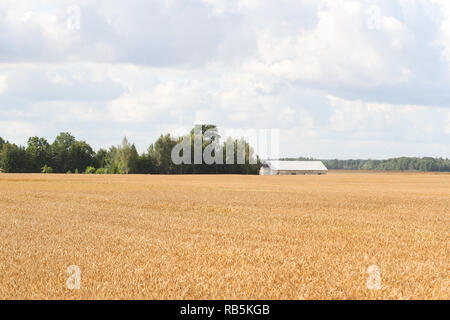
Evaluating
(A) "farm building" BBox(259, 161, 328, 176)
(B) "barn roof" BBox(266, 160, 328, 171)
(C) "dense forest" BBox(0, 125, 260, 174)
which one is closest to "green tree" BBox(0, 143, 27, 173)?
(C) "dense forest" BBox(0, 125, 260, 174)

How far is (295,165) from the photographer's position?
6058 inches

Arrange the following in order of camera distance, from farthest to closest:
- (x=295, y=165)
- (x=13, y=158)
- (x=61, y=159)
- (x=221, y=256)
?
1. (x=295, y=165)
2. (x=61, y=159)
3. (x=13, y=158)
4. (x=221, y=256)

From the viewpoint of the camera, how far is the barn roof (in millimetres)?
148250

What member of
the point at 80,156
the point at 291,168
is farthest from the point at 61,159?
the point at 291,168

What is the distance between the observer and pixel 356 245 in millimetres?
14289

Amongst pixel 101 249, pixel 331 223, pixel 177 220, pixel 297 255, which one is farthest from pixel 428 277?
pixel 177 220

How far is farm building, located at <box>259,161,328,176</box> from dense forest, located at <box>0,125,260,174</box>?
847 inches

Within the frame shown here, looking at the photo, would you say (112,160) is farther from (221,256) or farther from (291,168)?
(221,256)

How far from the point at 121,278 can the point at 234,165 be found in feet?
365

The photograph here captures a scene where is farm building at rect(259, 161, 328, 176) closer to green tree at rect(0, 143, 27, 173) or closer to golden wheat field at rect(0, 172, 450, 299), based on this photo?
green tree at rect(0, 143, 27, 173)

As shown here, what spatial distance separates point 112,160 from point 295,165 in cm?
5572

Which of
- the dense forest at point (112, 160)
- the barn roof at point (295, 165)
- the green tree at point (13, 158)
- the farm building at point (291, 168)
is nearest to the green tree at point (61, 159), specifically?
the dense forest at point (112, 160)

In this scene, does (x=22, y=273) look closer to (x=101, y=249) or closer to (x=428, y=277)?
(x=101, y=249)

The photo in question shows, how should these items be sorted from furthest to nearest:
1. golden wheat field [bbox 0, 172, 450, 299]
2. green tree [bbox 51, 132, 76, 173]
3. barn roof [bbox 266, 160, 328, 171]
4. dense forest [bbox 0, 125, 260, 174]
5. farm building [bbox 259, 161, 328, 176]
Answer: barn roof [bbox 266, 160, 328, 171], farm building [bbox 259, 161, 328, 176], green tree [bbox 51, 132, 76, 173], dense forest [bbox 0, 125, 260, 174], golden wheat field [bbox 0, 172, 450, 299]
